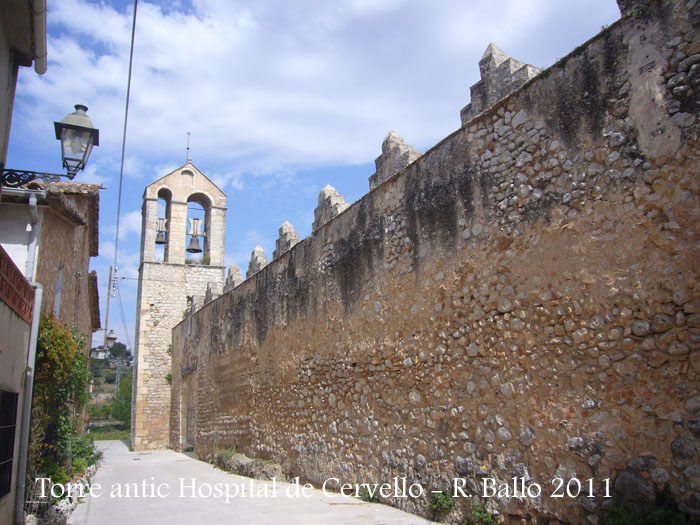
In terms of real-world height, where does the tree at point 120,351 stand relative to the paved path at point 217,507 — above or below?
above

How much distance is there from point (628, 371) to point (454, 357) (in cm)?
187

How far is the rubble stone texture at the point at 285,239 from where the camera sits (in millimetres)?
10148

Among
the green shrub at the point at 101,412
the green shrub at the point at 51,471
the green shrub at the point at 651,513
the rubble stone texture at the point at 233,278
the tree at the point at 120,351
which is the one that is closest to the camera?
the green shrub at the point at 651,513

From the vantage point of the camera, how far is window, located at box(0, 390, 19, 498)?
4863mm

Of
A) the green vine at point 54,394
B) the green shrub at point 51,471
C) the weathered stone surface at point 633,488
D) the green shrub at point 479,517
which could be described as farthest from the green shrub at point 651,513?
the green shrub at point 51,471

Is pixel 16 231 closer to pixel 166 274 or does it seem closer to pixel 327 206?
pixel 327 206

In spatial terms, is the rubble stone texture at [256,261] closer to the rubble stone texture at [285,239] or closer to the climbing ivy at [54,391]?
the rubble stone texture at [285,239]

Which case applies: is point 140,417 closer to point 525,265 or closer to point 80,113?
point 80,113

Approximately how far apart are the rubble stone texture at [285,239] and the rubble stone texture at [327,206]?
1.09 m

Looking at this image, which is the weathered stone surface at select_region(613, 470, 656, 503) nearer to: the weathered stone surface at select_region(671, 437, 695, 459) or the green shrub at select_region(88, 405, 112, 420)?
the weathered stone surface at select_region(671, 437, 695, 459)

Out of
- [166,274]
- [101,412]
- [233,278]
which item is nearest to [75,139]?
[233,278]

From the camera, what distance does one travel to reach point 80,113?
5574 mm

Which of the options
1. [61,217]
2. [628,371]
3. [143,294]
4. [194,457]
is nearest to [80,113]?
[61,217]

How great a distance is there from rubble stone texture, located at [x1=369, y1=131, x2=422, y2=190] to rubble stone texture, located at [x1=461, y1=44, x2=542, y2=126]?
98 cm
